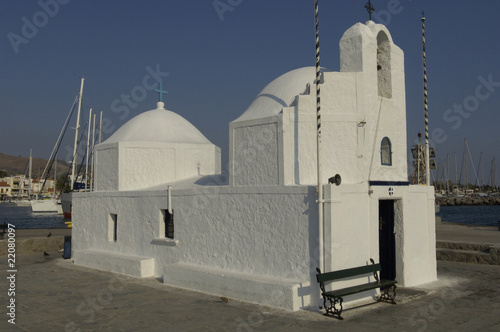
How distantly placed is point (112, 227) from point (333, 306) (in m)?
8.87

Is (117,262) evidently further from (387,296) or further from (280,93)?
(387,296)

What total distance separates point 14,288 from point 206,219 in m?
5.23

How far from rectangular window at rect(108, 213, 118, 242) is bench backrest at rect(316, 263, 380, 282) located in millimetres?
8479

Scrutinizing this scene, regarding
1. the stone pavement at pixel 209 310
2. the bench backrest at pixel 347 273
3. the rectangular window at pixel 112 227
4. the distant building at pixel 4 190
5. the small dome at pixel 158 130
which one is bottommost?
the stone pavement at pixel 209 310

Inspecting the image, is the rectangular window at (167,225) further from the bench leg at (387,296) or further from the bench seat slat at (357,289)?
the bench leg at (387,296)

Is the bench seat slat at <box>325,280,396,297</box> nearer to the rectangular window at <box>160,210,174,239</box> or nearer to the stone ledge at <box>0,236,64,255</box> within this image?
the rectangular window at <box>160,210,174,239</box>

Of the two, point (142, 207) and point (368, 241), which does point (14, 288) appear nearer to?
point (142, 207)

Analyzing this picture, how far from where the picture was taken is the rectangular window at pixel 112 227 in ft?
47.3

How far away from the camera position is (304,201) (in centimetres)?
898

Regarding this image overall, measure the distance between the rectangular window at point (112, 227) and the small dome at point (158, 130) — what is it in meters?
2.56

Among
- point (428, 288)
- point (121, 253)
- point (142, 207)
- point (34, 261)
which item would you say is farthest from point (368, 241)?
point (34, 261)

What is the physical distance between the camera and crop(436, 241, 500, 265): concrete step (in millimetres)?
13227

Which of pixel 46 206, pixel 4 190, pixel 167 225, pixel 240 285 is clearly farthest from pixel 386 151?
pixel 4 190

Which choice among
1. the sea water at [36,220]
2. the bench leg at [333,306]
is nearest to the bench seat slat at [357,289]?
the bench leg at [333,306]
